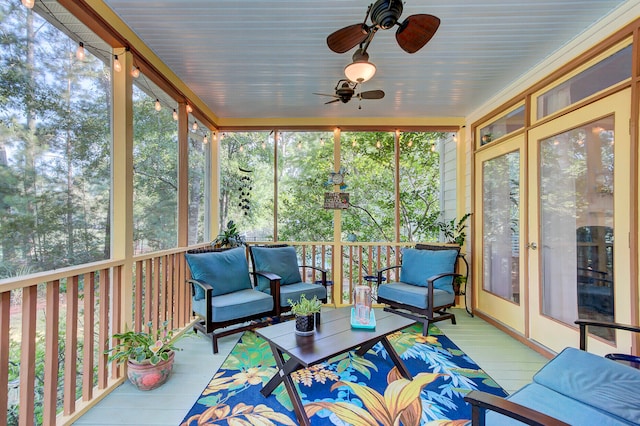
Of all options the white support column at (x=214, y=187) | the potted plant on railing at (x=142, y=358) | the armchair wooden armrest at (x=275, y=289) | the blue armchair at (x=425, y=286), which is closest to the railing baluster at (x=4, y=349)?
the potted plant on railing at (x=142, y=358)

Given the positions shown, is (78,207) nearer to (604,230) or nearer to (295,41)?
(295,41)

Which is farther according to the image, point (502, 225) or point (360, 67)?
point (502, 225)

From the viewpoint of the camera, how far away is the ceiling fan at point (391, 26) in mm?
1588

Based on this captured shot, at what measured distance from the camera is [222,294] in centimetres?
309

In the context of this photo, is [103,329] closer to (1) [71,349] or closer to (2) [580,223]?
(1) [71,349]

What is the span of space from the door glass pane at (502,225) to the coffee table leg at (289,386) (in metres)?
2.71

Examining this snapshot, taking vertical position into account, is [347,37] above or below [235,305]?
above

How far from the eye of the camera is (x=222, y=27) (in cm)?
224

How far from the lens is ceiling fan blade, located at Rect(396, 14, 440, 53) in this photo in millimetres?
1589

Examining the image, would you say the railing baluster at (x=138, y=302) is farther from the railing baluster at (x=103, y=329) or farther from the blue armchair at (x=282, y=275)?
the blue armchair at (x=282, y=275)

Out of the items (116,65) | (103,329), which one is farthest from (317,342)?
(116,65)

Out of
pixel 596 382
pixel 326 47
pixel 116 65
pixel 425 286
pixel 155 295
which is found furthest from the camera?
pixel 425 286

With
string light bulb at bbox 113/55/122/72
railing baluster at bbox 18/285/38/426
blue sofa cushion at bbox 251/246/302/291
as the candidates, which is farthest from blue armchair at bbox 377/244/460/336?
string light bulb at bbox 113/55/122/72

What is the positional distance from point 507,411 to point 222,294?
8.87 ft
